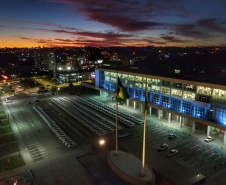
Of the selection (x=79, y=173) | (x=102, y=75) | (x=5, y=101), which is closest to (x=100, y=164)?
(x=79, y=173)

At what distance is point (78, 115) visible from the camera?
198 feet

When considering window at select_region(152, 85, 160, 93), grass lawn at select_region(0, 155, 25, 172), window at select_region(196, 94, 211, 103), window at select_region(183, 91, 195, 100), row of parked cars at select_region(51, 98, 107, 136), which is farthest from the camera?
window at select_region(152, 85, 160, 93)

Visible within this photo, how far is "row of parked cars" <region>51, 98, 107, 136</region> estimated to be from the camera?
4876cm

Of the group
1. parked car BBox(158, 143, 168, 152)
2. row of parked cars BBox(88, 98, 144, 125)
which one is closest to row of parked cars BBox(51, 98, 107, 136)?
row of parked cars BBox(88, 98, 144, 125)

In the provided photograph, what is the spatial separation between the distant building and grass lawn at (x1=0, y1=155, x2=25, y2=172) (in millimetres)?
115691

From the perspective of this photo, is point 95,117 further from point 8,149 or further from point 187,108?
point 187,108

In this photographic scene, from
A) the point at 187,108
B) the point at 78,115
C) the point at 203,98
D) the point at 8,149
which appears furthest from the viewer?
the point at 78,115

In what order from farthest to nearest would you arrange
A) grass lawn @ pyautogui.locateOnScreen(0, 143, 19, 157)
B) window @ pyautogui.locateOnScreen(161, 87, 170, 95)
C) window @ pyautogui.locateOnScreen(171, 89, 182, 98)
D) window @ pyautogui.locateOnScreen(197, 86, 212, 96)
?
window @ pyautogui.locateOnScreen(161, 87, 170, 95) < window @ pyautogui.locateOnScreen(171, 89, 182, 98) < window @ pyautogui.locateOnScreen(197, 86, 212, 96) < grass lawn @ pyautogui.locateOnScreen(0, 143, 19, 157)

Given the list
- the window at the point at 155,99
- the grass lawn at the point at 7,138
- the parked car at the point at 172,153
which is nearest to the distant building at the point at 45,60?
the grass lawn at the point at 7,138

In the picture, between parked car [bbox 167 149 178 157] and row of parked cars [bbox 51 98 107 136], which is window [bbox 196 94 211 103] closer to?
parked car [bbox 167 149 178 157]

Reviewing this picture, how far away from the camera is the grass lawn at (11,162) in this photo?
3309 cm

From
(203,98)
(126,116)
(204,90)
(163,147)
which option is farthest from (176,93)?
(163,147)

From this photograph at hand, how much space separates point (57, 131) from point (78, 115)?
43.5 feet

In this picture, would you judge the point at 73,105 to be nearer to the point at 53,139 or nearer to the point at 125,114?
the point at 125,114
